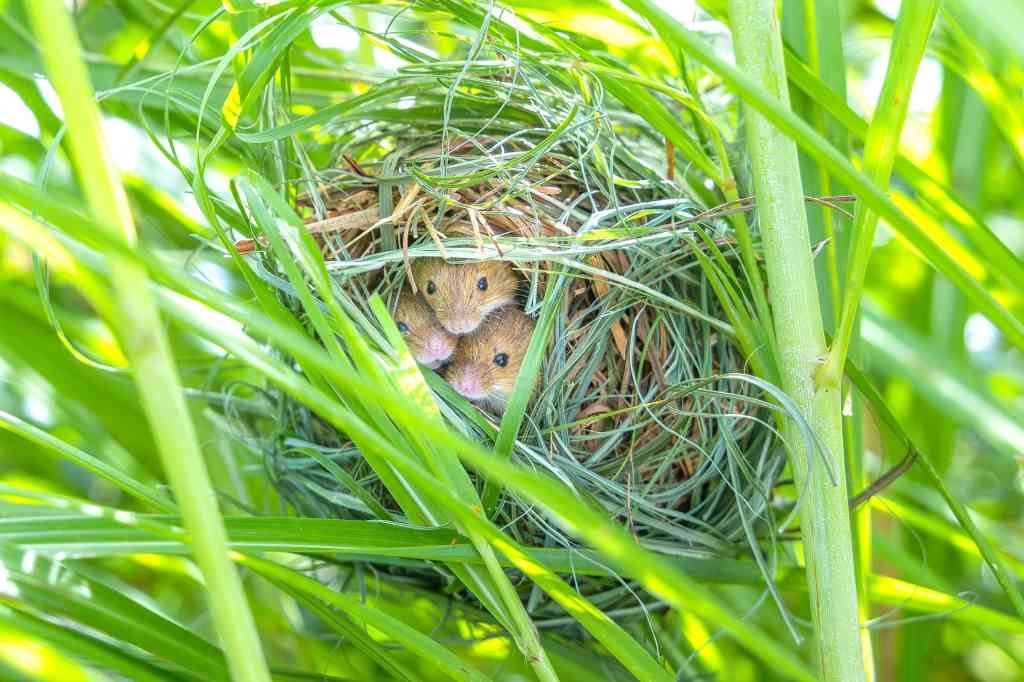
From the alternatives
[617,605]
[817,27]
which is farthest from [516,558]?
[817,27]

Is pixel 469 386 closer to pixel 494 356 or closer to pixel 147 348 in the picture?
pixel 494 356

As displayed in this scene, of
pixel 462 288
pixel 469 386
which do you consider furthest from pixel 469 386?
pixel 462 288

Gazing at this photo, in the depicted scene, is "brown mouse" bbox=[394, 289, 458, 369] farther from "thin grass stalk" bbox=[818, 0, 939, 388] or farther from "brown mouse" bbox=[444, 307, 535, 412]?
"thin grass stalk" bbox=[818, 0, 939, 388]

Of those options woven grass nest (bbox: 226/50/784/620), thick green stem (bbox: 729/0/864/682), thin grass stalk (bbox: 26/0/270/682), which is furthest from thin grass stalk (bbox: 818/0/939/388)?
thin grass stalk (bbox: 26/0/270/682)

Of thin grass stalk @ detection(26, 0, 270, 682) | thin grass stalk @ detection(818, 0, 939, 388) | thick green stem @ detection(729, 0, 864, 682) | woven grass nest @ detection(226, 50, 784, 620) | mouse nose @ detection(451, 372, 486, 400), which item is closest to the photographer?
thin grass stalk @ detection(26, 0, 270, 682)

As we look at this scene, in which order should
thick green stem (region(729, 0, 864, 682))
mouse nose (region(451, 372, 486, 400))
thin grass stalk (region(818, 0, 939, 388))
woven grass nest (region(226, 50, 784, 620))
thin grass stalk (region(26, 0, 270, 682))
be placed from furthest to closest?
mouse nose (region(451, 372, 486, 400)), woven grass nest (region(226, 50, 784, 620)), thick green stem (region(729, 0, 864, 682)), thin grass stalk (region(818, 0, 939, 388)), thin grass stalk (region(26, 0, 270, 682))

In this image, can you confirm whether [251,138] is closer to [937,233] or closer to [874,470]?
[937,233]

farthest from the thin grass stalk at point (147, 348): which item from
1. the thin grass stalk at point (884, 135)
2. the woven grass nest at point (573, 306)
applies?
the thin grass stalk at point (884, 135)

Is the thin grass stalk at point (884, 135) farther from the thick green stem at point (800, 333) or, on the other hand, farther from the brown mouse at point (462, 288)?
the brown mouse at point (462, 288)
